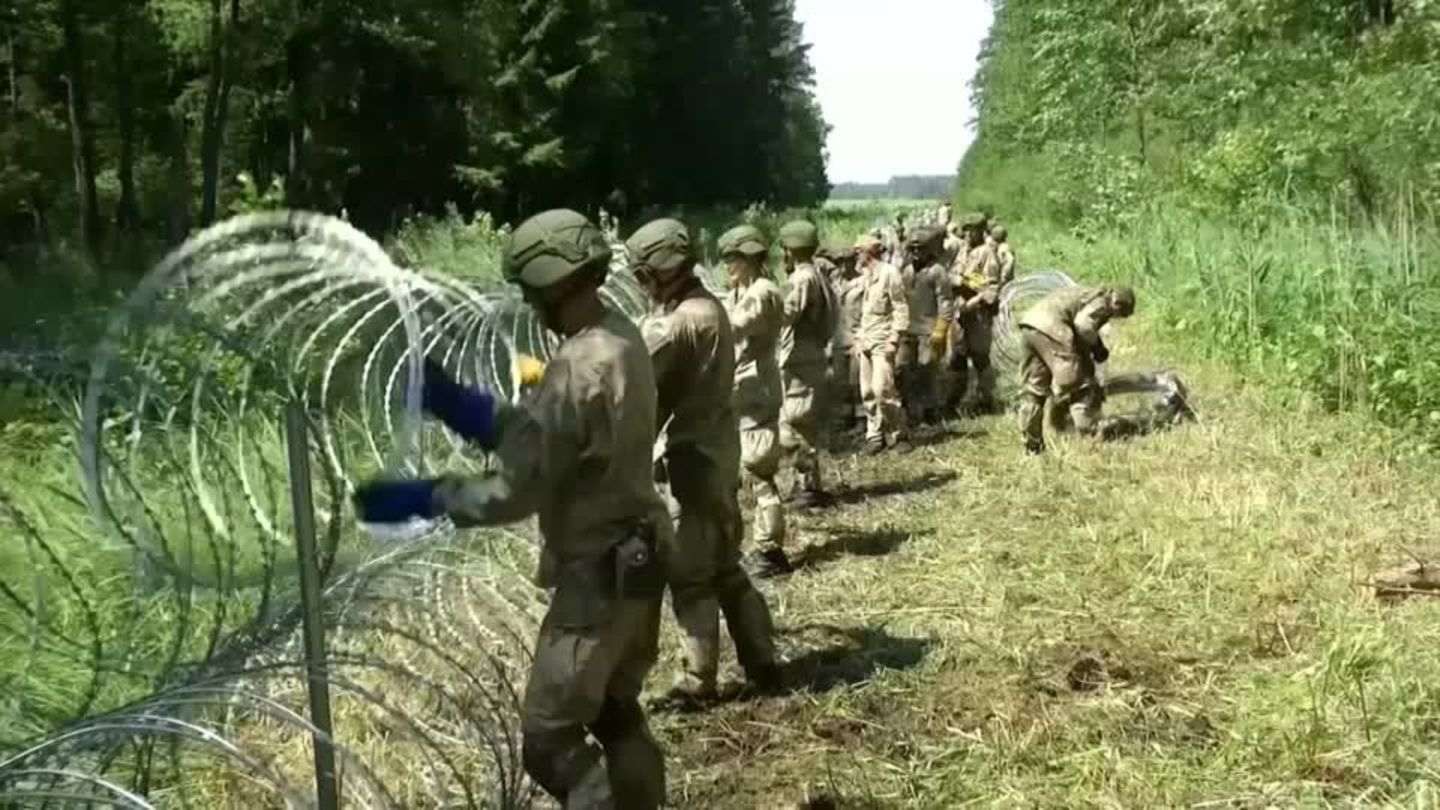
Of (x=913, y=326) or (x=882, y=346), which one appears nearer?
(x=882, y=346)

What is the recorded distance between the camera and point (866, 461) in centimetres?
1231

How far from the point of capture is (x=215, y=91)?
27.3m

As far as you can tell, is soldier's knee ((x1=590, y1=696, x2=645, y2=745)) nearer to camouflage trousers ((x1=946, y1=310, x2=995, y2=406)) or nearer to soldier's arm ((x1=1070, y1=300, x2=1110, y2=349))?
soldier's arm ((x1=1070, y1=300, x2=1110, y2=349))

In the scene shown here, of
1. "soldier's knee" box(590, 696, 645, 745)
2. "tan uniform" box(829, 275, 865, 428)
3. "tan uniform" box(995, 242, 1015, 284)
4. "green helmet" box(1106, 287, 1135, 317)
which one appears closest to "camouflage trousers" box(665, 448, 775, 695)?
"soldier's knee" box(590, 696, 645, 745)

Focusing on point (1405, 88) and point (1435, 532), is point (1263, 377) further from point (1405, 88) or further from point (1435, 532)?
point (1435, 532)

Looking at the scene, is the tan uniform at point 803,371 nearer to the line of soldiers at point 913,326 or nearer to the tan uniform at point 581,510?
the line of soldiers at point 913,326

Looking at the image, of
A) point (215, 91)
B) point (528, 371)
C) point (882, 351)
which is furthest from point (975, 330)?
point (215, 91)

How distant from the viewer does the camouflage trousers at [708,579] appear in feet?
21.8

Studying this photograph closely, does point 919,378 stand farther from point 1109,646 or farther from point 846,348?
Answer: point 1109,646

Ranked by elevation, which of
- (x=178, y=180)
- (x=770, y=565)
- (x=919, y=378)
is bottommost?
(x=770, y=565)

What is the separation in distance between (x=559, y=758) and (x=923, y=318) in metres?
9.33

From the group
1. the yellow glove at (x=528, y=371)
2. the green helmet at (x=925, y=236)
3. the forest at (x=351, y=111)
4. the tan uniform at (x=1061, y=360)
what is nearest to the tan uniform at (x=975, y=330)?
the green helmet at (x=925, y=236)

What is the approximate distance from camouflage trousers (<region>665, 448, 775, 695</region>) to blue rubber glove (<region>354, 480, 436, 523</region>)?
2.49 metres

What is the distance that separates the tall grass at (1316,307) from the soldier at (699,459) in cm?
586
